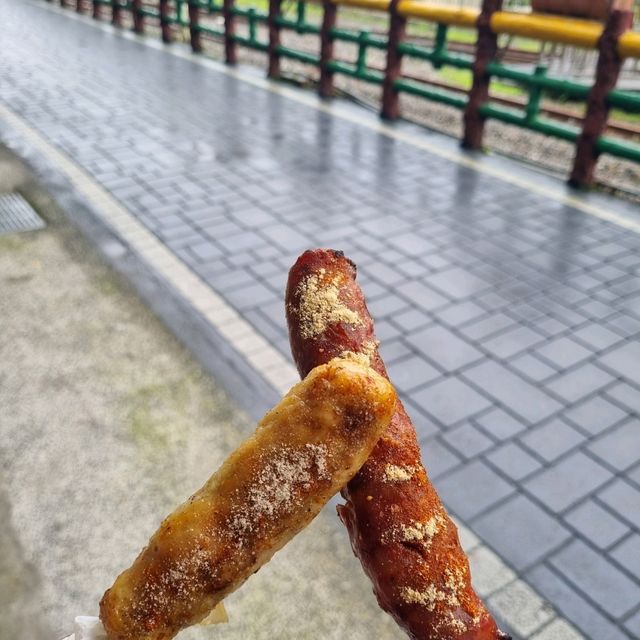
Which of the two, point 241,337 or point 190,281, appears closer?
point 241,337

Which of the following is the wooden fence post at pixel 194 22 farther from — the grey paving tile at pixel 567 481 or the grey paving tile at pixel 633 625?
the grey paving tile at pixel 633 625

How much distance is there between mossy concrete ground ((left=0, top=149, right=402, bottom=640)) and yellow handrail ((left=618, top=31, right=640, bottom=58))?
564 centimetres

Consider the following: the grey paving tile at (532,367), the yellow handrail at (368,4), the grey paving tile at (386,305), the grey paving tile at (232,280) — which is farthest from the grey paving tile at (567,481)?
the yellow handrail at (368,4)

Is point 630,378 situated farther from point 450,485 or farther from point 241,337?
point 241,337

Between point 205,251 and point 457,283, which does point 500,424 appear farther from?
point 205,251

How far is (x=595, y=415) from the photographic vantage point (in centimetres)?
420

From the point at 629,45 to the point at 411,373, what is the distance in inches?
193

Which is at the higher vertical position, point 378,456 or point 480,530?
point 378,456

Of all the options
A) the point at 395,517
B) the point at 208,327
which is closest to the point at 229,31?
the point at 208,327

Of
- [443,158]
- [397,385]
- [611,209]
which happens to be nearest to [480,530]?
[397,385]

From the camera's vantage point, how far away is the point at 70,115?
32.7 feet

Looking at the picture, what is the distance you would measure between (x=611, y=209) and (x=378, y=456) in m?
6.87

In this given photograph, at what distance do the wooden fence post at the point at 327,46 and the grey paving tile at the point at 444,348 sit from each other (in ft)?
24.9

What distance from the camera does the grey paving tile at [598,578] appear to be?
3045mm
